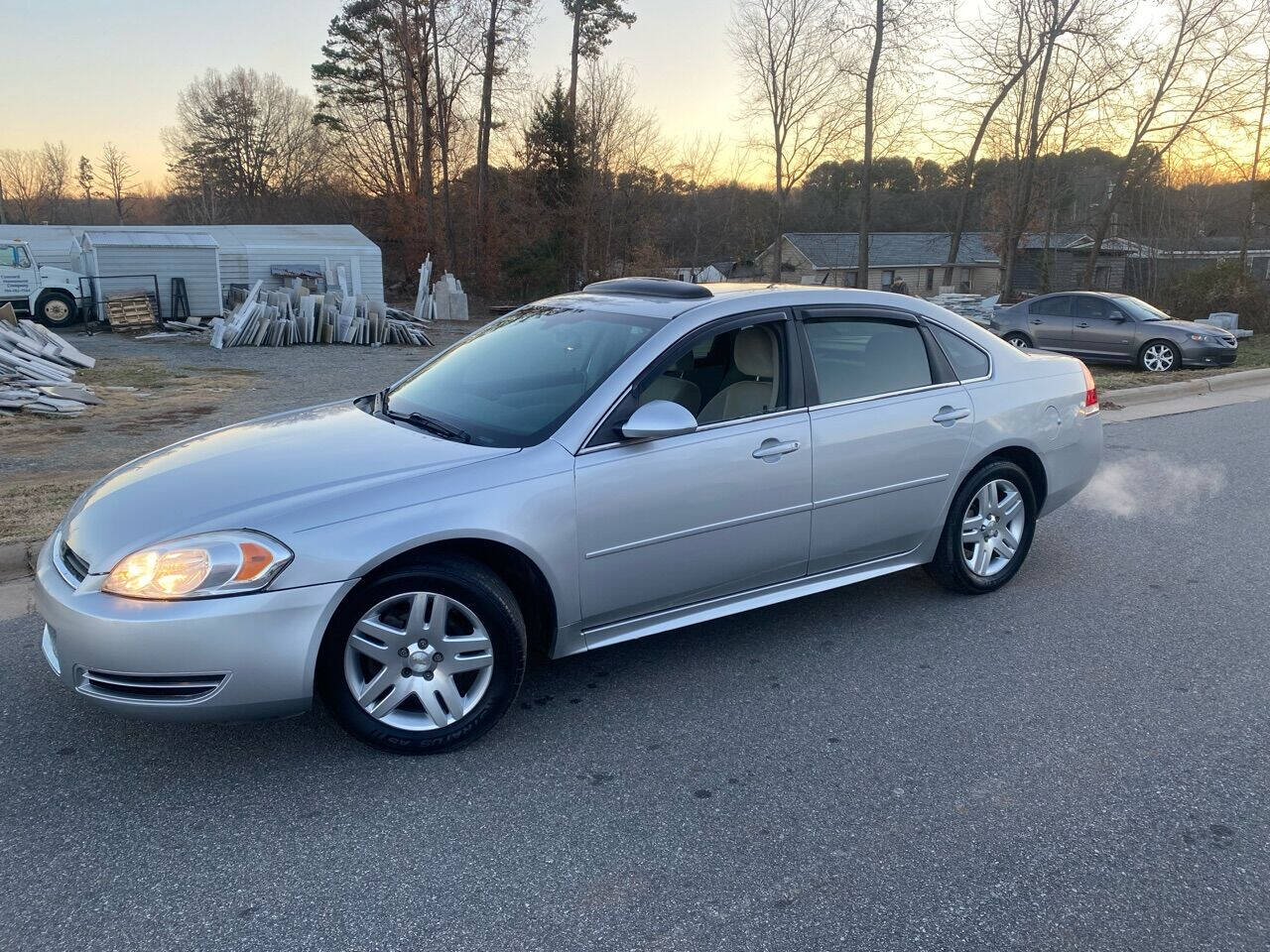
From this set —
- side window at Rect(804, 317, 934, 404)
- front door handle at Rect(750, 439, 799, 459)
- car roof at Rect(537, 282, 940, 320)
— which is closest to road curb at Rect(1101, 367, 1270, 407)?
side window at Rect(804, 317, 934, 404)

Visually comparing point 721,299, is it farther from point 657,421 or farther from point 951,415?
point 951,415

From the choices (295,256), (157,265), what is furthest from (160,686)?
(295,256)

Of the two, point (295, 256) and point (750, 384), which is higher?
point (295, 256)

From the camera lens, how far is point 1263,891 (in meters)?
2.58

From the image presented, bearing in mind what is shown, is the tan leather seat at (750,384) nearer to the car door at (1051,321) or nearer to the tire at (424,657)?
the tire at (424,657)

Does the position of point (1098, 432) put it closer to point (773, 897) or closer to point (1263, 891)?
point (1263, 891)

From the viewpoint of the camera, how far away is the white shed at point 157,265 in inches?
1000

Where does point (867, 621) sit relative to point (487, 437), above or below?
below

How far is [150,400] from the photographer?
12.2m

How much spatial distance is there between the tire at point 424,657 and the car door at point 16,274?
25.1m

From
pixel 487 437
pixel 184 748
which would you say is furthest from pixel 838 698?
pixel 184 748

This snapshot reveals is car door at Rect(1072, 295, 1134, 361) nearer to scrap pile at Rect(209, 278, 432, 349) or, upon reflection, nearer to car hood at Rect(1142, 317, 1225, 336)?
car hood at Rect(1142, 317, 1225, 336)

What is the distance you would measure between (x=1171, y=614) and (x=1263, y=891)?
2.38 m

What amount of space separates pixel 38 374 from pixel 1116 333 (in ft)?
54.7
